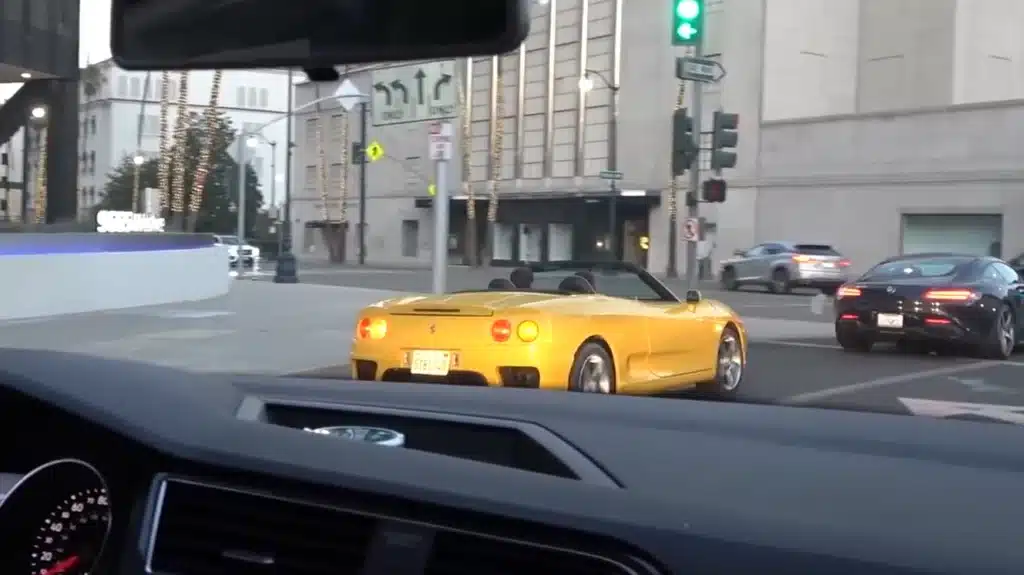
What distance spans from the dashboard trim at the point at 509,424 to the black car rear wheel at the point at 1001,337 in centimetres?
1236

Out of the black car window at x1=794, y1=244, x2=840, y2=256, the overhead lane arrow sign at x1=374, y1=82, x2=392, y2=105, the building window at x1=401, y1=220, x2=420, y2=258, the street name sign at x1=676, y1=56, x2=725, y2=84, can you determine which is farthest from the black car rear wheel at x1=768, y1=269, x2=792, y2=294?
the building window at x1=401, y1=220, x2=420, y2=258

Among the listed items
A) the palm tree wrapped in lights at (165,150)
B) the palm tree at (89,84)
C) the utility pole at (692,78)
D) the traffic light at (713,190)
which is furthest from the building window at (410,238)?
the traffic light at (713,190)

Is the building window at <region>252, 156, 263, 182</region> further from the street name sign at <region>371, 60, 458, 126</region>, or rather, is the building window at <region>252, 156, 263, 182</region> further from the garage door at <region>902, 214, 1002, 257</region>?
the street name sign at <region>371, 60, 458, 126</region>

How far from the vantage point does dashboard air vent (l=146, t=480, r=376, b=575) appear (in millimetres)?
1911

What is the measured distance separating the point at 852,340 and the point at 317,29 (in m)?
12.4

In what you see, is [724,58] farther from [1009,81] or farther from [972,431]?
[972,431]

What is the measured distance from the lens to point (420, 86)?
1295cm

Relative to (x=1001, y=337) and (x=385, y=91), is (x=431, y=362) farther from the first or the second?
(x=1001, y=337)

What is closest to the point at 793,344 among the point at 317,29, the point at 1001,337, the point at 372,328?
the point at 1001,337

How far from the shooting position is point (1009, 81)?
4444 centimetres

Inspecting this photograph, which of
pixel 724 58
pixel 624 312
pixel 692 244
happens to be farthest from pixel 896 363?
pixel 724 58

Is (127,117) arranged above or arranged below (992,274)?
above

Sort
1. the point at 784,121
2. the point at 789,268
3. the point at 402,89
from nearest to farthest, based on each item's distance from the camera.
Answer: the point at 402,89 → the point at 789,268 → the point at 784,121

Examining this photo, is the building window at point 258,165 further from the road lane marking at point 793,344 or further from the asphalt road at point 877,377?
the asphalt road at point 877,377
